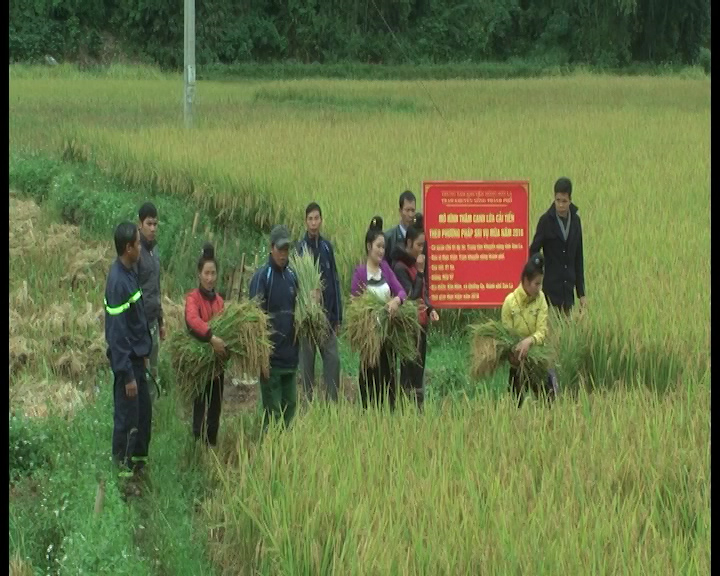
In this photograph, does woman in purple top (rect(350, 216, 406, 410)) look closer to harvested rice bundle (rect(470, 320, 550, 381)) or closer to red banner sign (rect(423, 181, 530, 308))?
harvested rice bundle (rect(470, 320, 550, 381))

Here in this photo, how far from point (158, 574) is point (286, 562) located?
1.15m

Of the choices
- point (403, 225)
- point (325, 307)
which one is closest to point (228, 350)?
point (325, 307)

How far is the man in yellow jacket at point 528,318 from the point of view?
7699mm

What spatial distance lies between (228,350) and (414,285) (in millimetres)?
1304

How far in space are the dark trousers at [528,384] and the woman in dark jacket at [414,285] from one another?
2.32 feet

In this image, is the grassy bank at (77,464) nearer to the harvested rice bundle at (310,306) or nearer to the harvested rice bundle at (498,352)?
the harvested rice bundle at (310,306)

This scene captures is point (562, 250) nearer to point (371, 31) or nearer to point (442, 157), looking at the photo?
point (442, 157)

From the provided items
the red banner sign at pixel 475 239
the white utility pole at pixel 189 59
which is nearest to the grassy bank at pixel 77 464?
the red banner sign at pixel 475 239

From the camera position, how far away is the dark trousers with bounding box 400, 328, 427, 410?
8375 mm

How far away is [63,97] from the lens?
29047 mm

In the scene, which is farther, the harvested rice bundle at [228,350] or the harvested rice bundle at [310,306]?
the harvested rice bundle at [310,306]

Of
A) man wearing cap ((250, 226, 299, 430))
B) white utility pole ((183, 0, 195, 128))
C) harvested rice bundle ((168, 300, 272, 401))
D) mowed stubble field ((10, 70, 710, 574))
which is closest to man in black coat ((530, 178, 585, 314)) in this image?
mowed stubble field ((10, 70, 710, 574))

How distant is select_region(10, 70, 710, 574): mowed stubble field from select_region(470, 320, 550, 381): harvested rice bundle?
0.28 meters
